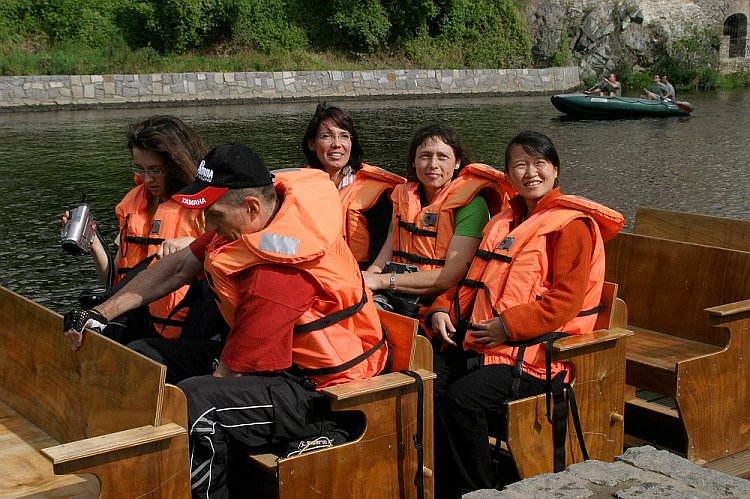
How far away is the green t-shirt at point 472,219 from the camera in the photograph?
5.00 m

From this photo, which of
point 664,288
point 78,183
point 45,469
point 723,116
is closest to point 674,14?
point 723,116

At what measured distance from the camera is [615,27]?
41.3 m

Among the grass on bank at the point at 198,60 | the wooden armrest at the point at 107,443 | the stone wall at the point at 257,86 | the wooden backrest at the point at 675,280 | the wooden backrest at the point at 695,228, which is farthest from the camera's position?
the grass on bank at the point at 198,60

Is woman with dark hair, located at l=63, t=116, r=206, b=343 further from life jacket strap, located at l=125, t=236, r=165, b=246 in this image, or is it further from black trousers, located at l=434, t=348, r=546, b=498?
black trousers, located at l=434, t=348, r=546, b=498

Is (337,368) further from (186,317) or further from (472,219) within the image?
(472,219)

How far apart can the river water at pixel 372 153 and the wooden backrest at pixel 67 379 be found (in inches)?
187

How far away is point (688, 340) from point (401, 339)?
2285mm

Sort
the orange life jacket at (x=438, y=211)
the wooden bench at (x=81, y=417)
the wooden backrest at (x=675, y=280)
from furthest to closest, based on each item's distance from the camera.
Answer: the wooden backrest at (x=675, y=280) → the orange life jacket at (x=438, y=211) → the wooden bench at (x=81, y=417)

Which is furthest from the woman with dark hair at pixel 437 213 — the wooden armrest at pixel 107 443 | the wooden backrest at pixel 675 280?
the wooden armrest at pixel 107 443

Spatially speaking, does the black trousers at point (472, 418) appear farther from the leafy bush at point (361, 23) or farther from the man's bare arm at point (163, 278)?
the leafy bush at point (361, 23)

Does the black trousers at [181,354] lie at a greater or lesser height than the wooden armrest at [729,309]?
lesser

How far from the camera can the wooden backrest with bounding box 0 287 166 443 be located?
3602mm

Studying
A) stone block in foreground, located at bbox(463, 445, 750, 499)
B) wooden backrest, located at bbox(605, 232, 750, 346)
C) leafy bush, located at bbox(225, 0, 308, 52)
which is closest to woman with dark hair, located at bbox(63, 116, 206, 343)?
stone block in foreground, located at bbox(463, 445, 750, 499)

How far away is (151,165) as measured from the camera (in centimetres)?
485
